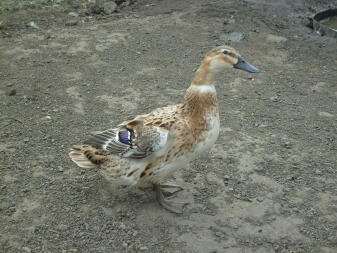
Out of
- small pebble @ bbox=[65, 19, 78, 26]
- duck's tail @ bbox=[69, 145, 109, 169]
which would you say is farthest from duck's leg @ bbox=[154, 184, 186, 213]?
small pebble @ bbox=[65, 19, 78, 26]

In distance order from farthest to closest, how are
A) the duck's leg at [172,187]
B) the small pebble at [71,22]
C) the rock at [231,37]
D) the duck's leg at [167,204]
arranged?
1. the small pebble at [71,22]
2. the rock at [231,37]
3. the duck's leg at [172,187]
4. the duck's leg at [167,204]

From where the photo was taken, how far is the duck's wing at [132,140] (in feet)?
13.0

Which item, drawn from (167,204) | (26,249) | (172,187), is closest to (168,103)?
(172,187)

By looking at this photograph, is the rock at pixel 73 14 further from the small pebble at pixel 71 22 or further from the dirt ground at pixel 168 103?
the small pebble at pixel 71 22

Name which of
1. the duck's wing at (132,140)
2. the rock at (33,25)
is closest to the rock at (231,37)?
the rock at (33,25)

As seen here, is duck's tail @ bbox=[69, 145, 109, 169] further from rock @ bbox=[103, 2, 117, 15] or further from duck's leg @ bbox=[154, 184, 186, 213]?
rock @ bbox=[103, 2, 117, 15]

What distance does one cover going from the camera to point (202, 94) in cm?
416

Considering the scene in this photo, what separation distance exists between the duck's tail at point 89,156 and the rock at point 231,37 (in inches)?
164

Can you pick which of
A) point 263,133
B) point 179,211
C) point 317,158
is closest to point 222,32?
point 263,133

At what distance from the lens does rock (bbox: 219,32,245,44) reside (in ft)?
25.7

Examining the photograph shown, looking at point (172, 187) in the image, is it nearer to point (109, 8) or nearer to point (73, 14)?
point (73, 14)

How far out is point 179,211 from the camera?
428 centimetres

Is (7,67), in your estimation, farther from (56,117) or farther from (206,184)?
(206,184)

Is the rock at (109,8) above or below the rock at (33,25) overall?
above
